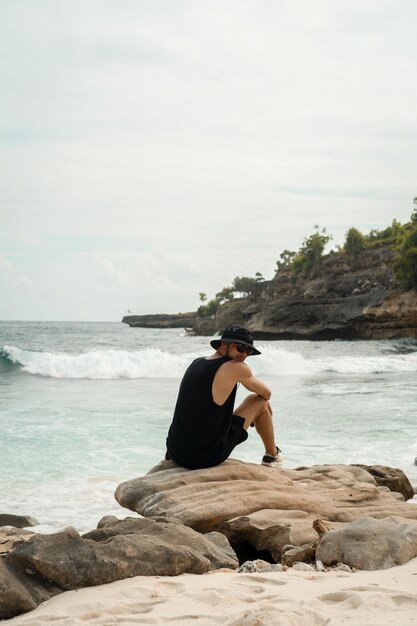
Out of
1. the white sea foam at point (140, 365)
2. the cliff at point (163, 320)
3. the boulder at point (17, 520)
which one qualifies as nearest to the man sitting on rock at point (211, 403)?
the boulder at point (17, 520)

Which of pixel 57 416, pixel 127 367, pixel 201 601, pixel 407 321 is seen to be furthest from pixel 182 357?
pixel 407 321

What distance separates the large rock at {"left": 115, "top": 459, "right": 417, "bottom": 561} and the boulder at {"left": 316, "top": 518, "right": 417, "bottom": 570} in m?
0.61

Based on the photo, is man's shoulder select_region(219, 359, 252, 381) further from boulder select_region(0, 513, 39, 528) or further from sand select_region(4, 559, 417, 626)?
sand select_region(4, 559, 417, 626)

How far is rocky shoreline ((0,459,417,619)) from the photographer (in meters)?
3.98

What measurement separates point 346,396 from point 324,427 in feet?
19.0

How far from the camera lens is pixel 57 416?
48.0ft

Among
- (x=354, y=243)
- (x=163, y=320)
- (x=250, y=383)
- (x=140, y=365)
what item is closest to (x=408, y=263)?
(x=354, y=243)

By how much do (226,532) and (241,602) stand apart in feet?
6.84

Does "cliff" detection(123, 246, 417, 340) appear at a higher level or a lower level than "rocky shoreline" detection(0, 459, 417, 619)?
higher

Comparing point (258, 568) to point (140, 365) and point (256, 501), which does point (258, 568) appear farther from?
point (140, 365)

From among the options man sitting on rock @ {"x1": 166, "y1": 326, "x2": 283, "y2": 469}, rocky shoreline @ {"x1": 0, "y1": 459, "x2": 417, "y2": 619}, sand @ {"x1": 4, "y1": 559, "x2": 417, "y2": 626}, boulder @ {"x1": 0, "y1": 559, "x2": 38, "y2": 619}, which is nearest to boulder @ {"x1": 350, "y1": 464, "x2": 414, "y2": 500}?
rocky shoreline @ {"x1": 0, "y1": 459, "x2": 417, "y2": 619}

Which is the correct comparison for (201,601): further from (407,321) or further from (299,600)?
(407,321)

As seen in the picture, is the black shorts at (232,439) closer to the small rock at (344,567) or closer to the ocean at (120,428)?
the ocean at (120,428)

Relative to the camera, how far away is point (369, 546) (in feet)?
15.4
